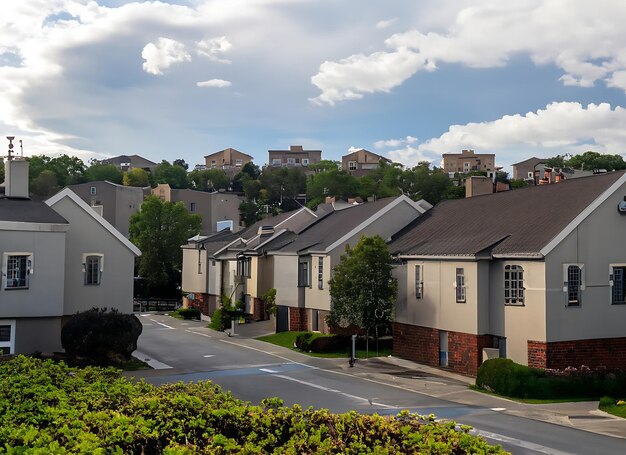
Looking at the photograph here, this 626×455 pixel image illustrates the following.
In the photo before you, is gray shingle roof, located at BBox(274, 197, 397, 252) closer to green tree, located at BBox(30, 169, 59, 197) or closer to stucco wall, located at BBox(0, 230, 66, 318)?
stucco wall, located at BBox(0, 230, 66, 318)

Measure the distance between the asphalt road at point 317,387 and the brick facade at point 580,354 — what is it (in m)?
4.55

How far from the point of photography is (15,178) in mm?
37344

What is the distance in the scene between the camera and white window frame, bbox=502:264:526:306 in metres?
31.3

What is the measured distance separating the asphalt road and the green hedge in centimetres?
300

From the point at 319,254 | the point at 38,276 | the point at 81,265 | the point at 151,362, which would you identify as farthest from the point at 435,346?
the point at 38,276

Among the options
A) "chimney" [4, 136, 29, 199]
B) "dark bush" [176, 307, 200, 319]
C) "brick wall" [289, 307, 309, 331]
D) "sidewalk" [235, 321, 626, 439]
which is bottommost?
"sidewalk" [235, 321, 626, 439]

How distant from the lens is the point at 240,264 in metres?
59.9

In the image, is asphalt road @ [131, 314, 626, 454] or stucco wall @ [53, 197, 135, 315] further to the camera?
stucco wall @ [53, 197, 135, 315]

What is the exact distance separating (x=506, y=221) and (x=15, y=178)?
25.1 m

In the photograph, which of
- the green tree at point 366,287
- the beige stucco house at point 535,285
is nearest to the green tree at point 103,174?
the green tree at point 366,287

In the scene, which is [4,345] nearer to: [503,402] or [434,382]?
[434,382]

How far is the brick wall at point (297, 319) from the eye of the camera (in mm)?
48166

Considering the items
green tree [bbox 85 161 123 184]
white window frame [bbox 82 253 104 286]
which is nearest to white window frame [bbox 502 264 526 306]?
white window frame [bbox 82 253 104 286]

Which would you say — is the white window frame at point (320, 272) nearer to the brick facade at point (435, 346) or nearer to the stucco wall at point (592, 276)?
the brick facade at point (435, 346)
